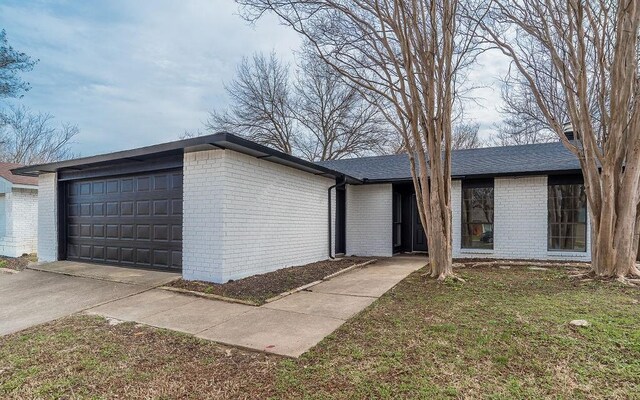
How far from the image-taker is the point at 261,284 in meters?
6.61

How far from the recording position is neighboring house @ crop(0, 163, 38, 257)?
11773mm

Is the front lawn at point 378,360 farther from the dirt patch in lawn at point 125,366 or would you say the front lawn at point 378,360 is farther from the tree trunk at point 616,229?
the tree trunk at point 616,229

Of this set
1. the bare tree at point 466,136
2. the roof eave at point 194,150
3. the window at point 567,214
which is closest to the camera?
the roof eave at point 194,150

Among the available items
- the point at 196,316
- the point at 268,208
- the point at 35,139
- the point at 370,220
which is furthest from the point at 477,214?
the point at 35,139

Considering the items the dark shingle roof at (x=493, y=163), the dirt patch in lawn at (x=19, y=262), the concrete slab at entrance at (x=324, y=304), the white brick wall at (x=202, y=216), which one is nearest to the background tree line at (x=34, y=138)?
the dirt patch in lawn at (x=19, y=262)

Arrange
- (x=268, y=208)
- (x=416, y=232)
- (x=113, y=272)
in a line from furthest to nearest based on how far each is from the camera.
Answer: (x=416, y=232), (x=268, y=208), (x=113, y=272)

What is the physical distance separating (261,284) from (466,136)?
22329 millimetres

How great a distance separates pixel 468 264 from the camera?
9.19 metres

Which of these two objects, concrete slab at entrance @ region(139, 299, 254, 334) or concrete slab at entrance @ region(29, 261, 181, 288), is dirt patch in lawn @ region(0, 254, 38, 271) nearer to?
concrete slab at entrance @ region(29, 261, 181, 288)

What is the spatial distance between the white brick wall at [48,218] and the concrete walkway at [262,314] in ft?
16.9

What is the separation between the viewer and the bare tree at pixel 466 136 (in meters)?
24.2

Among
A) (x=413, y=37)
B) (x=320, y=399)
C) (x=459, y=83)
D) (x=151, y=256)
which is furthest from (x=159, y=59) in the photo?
(x=320, y=399)

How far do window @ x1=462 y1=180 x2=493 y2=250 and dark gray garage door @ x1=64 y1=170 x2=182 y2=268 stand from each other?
802 cm

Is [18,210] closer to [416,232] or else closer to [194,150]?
[194,150]
